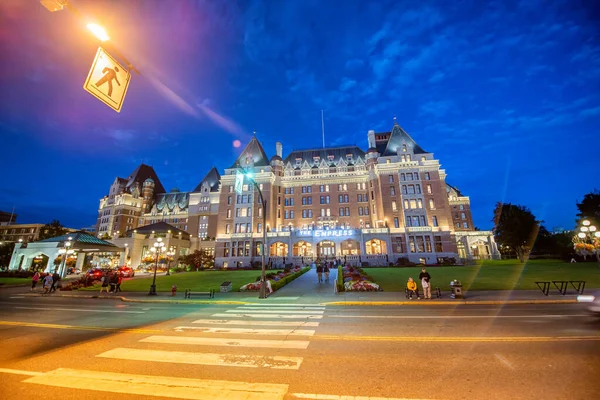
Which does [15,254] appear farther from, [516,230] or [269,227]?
[516,230]

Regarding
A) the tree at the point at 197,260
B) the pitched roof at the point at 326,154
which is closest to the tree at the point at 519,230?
the pitched roof at the point at 326,154

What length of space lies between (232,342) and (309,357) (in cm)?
275

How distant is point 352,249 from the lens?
177ft

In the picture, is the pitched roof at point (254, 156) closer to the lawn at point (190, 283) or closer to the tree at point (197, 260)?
the tree at point (197, 260)

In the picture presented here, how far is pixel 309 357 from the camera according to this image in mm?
6473

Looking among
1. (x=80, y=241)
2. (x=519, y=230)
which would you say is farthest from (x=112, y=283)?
(x=519, y=230)

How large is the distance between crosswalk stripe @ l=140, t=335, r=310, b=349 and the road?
0.03 meters

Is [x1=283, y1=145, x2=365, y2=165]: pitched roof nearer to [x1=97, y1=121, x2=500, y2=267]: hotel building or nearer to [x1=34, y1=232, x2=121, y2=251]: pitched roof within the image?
[x1=97, y1=121, x2=500, y2=267]: hotel building

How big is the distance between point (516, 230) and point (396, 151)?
26976mm

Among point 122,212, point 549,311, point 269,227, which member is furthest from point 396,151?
point 122,212

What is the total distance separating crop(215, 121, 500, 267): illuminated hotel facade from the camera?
4903 centimetres

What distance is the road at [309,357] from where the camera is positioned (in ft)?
15.6

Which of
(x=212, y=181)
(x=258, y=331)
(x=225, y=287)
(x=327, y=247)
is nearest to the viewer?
(x=258, y=331)

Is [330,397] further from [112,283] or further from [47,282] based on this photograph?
[47,282]
